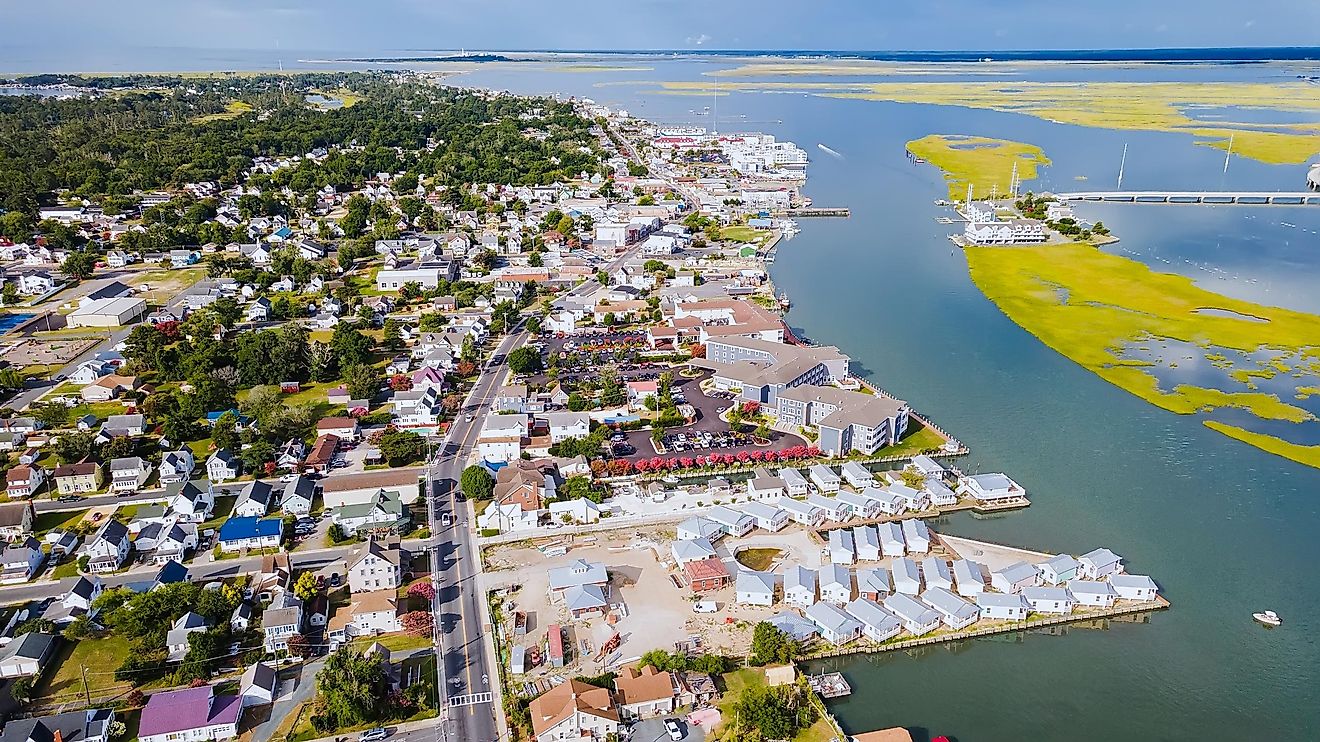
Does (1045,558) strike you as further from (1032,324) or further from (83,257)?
(83,257)

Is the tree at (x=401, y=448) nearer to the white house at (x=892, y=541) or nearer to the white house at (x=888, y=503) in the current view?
the white house at (x=888, y=503)

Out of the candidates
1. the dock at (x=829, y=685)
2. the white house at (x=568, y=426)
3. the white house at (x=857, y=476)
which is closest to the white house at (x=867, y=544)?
the white house at (x=857, y=476)

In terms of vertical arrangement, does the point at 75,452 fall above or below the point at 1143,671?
above

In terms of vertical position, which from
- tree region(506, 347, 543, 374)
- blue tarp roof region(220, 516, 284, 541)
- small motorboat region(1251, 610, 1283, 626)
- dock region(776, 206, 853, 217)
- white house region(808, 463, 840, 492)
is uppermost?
dock region(776, 206, 853, 217)

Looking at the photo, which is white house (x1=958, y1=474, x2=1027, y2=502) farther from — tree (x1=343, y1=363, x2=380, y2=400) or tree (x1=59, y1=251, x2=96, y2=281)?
tree (x1=59, y1=251, x2=96, y2=281)

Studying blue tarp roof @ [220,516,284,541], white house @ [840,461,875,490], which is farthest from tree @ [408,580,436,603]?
white house @ [840,461,875,490]

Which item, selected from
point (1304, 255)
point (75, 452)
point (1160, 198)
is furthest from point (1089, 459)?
point (1160, 198)
